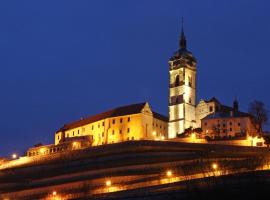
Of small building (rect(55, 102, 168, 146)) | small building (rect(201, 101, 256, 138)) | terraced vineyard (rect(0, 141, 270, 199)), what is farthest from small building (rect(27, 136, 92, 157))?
small building (rect(201, 101, 256, 138))

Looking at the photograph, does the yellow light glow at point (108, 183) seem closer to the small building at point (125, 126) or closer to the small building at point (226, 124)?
the small building at point (226, 124)

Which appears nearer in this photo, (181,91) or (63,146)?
(63,146)

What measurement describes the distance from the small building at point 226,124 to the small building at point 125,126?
9745 millimetres

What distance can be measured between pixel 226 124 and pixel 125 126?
18.5 metres

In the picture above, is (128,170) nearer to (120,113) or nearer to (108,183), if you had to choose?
(108,183)

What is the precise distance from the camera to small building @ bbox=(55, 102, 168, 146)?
12925 centimetres

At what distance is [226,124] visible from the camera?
124688 mm

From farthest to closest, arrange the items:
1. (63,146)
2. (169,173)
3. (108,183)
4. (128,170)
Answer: (63,146) < (128,170) < (108,183) < (169,173)

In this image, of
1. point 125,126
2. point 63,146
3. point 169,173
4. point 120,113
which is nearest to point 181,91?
point 120,113

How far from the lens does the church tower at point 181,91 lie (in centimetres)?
13125

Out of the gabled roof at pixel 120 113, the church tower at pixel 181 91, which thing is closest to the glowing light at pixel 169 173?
the church tower at pixel 181 91

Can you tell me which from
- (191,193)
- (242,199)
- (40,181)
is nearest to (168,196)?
(191,193)

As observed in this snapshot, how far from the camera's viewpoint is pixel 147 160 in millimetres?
94000

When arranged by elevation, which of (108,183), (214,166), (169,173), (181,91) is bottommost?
(108,183)
